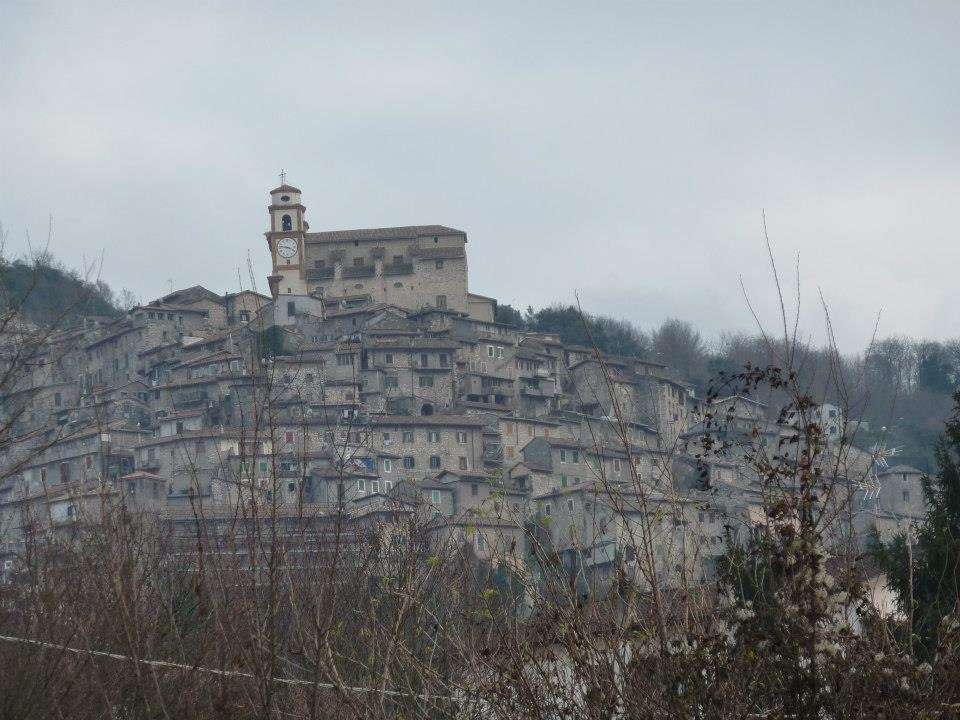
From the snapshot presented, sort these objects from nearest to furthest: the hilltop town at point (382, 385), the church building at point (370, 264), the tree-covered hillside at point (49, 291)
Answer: the tree-covered hillside at point (49, 291) → the hilltop town at point (382, 385) → the church building at point (370, 264)

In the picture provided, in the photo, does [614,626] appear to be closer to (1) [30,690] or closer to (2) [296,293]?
(1) [30,690]

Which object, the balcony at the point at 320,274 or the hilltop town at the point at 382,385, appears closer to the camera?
the hilltop town at the point at 382,385

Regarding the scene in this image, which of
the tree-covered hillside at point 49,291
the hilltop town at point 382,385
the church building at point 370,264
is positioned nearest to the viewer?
the tree-covered hillside at point 49,291

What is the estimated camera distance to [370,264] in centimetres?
8331

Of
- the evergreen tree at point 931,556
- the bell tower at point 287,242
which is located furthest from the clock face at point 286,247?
the evergreen tree at point 931,556

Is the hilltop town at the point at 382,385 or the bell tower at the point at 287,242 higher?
the bell tower at the point at 287,242

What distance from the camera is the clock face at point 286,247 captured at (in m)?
82.6

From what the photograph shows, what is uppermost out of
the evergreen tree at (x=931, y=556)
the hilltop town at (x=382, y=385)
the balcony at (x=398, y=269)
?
the balcony at (x=398, y=269)

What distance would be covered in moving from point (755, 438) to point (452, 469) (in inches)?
2323

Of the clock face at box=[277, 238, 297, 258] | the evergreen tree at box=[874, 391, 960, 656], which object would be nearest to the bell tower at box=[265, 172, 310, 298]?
the clock face at box=[277, 238, 297, 258]

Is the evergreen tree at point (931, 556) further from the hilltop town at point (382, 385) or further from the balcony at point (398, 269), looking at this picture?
the balcony at point (398, 269)

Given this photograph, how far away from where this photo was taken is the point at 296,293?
3162 inches

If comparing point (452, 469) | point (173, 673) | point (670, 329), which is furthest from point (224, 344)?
point (173, 673)

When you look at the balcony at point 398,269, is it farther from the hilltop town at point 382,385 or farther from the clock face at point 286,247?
the clock face at point 286,247
